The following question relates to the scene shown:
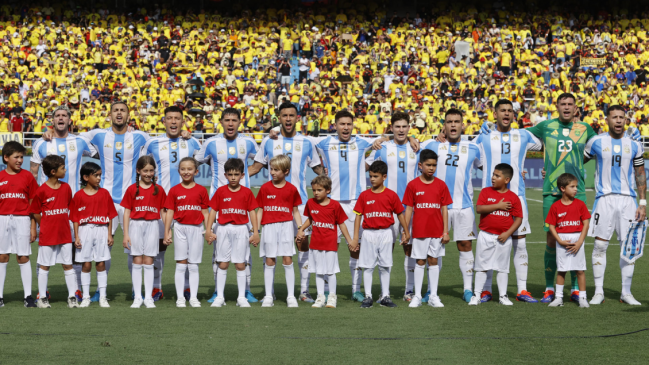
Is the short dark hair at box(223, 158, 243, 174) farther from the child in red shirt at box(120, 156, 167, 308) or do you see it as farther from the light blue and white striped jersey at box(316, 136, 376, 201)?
the light blue and white striped jersey at box(316, 136, 376, 201)

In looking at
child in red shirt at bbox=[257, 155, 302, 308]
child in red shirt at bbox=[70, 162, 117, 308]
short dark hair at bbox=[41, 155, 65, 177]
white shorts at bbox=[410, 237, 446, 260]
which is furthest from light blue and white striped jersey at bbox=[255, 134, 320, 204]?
short dark hair at bbox=[41, 155, 65, 177]

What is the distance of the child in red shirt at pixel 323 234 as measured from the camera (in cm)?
807

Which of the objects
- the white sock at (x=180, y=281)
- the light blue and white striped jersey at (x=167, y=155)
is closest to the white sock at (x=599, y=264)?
the white sock at (x=180, y=281)

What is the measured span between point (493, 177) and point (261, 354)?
3564 mm

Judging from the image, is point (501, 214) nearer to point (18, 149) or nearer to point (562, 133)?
point (562, 133)

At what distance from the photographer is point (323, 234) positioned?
8086mm

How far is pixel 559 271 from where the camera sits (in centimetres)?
816

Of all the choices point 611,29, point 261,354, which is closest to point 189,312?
point 261,354

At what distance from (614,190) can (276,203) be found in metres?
3.76

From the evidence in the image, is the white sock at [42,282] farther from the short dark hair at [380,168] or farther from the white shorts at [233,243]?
the short dark hair at [380,168]

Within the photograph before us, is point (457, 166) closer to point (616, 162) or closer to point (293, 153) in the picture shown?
point (616, 162)

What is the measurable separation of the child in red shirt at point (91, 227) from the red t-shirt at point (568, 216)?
190 inches

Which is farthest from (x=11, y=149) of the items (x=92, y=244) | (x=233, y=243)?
(x=233, y=243)

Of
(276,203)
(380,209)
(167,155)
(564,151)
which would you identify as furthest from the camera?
(167,155)
